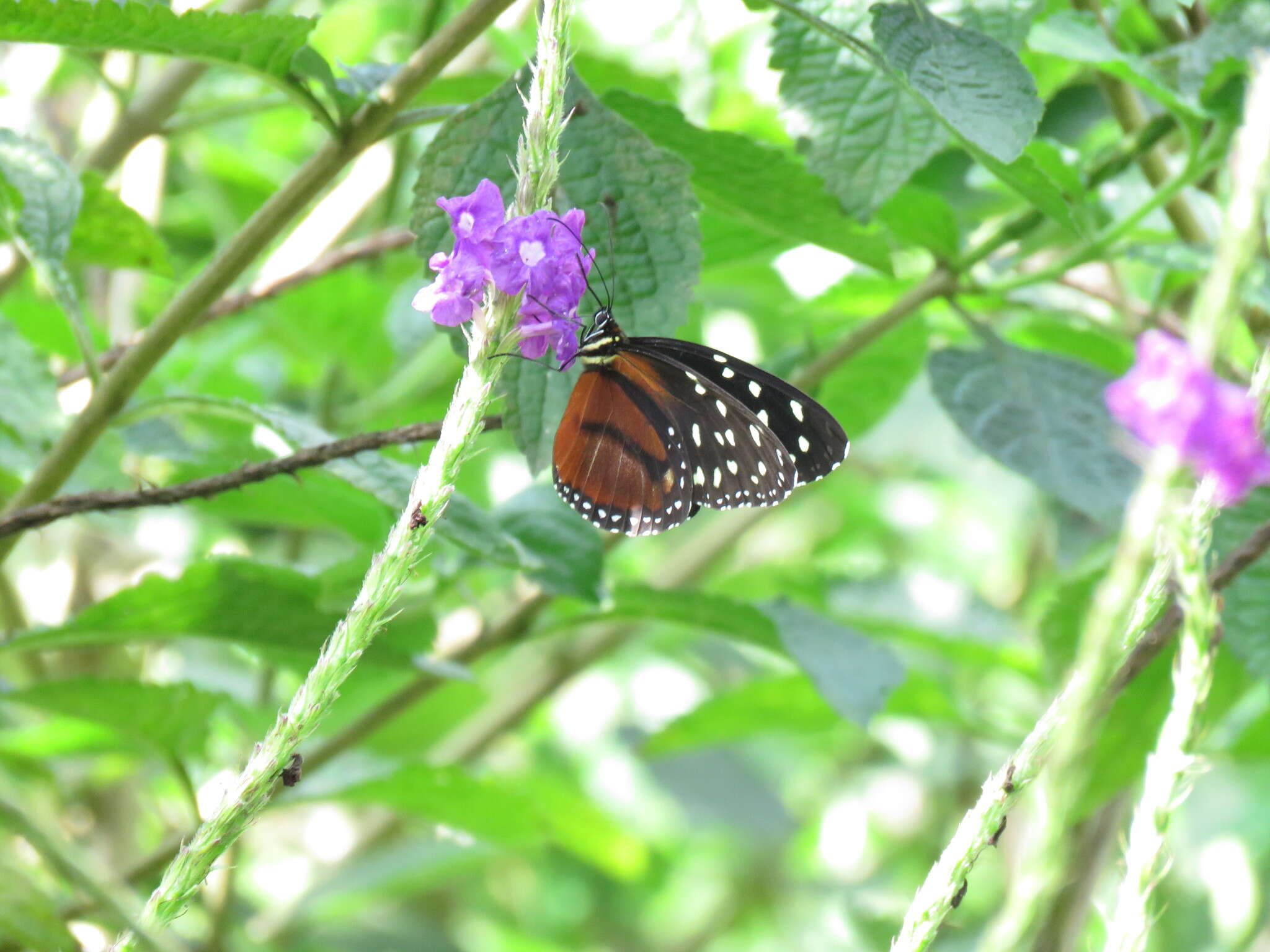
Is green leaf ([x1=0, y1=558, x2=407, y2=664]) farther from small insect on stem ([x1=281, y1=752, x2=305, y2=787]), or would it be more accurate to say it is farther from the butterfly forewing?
small insect on stem ([x1=281, y1=752, x2=305, y2=787])

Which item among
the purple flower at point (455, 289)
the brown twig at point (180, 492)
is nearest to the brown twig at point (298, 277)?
the brown twig at point (180, 492)

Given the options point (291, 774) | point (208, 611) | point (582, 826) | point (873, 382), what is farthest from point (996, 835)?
point (582, 826)

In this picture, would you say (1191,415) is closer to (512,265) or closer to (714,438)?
(512,265)

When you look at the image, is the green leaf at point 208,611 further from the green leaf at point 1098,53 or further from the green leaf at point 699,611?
the green leaf at point 1098,53

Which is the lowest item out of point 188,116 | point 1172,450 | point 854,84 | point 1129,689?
point 1172,450

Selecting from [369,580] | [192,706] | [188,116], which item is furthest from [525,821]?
[369,580]

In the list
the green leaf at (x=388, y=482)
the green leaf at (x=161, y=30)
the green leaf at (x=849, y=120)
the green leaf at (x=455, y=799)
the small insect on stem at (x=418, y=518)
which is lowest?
the small insect on stem at (x=418, y=518)

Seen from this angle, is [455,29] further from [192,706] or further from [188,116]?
[188,116]
